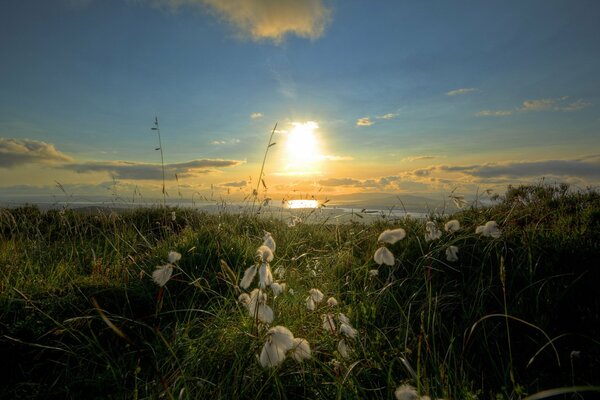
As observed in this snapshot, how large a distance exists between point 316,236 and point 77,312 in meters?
5.38

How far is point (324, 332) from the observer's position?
3.40 m

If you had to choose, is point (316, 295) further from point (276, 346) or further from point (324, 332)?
point (276, 346)

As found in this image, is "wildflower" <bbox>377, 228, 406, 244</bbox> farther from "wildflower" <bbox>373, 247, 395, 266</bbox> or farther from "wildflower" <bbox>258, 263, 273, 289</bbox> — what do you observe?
"wildflower" <bbox>258, 263, 273, 289</bbox>

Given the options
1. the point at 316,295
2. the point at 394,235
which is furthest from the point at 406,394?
the point at 316,295

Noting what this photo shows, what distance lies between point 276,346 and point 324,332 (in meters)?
1.61

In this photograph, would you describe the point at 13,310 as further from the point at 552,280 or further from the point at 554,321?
the point at 552,280

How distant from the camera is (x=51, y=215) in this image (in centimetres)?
1269

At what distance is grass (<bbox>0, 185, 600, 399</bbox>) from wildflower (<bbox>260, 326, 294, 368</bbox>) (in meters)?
0.37

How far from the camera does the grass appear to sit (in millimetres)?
2773

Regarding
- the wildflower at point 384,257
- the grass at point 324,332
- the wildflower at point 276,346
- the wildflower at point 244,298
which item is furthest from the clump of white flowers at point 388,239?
the wildflower at point 244,298

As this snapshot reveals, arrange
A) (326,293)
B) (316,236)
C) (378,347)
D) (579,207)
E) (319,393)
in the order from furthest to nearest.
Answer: (316,236), (579,207), (326,293), (378,347), (319,393)

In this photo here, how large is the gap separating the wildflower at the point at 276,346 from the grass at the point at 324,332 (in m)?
0.37

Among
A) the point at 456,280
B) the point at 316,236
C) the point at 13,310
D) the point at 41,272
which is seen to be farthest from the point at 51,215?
the point at 456,280

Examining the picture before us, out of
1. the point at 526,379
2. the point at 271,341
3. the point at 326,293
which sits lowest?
the point at 526,379
